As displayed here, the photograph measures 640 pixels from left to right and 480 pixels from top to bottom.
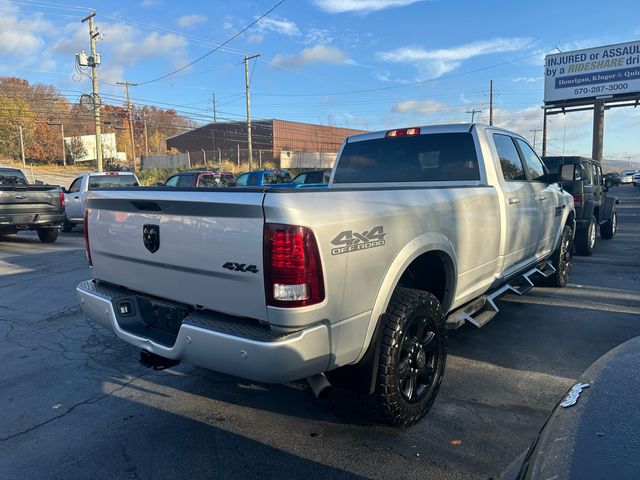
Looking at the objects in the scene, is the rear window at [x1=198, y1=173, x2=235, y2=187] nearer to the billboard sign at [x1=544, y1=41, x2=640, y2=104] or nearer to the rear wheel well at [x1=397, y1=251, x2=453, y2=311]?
the rear wheel well at [x1=397, y1=251, x2=453, y2=311]

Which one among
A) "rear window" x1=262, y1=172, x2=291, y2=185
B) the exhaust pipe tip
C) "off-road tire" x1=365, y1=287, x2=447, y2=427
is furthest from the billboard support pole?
the exhaust pipe tip

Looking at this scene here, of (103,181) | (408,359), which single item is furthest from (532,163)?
(103,181)

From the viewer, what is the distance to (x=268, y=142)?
219ft

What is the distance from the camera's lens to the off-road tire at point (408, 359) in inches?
112

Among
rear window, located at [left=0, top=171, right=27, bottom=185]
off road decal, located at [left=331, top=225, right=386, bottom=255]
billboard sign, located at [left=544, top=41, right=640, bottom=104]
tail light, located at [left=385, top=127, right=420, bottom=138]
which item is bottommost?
off road decal, located at [left=331, top=225, right=386, bottom=255]

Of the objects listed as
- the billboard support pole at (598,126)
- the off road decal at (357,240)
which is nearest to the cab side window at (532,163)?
the off road decal at (357,240)

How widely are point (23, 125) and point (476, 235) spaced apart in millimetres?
87543

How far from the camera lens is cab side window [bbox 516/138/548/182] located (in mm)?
5325

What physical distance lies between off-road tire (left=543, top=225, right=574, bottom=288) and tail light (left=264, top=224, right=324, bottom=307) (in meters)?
5.22

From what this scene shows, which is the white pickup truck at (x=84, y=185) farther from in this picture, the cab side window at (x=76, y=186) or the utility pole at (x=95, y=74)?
the utility pole at (x=95, y=74)

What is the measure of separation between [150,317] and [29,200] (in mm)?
10349

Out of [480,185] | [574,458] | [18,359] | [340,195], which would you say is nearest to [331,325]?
[340,195]

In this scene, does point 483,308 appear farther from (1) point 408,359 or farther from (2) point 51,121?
(2) point 51,121

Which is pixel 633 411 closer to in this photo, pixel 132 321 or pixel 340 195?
pixel 340 195
